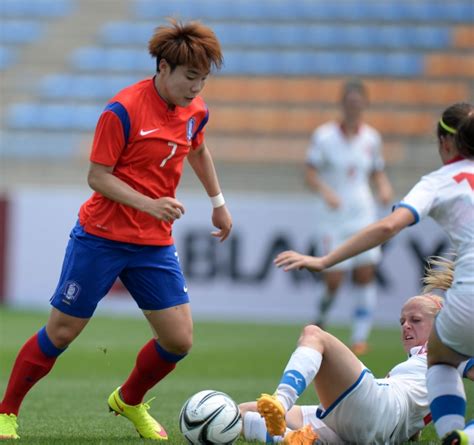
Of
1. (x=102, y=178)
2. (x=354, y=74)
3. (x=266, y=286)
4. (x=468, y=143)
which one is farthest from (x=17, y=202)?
(x=468, y=143)

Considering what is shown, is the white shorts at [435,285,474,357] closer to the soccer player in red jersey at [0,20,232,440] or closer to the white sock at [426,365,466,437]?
the white sock at [426,365,466,437]

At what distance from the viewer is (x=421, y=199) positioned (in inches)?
165

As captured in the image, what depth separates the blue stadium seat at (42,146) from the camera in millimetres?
18375

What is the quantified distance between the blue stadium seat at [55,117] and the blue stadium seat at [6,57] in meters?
1.57

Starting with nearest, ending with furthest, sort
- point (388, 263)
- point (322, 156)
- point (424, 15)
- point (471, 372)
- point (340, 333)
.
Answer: point (471, 372)
point (322, 156)
point (340, 333)
point (388, 263)
point (424, 15)

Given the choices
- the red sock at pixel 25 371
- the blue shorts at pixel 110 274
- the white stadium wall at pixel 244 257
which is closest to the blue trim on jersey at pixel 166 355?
the blue shorts at pixel 110 274

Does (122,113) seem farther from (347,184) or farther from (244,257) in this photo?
(244,257)

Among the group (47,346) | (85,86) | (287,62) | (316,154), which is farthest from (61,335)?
(85,86)

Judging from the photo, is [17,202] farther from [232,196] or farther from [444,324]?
[444,324]

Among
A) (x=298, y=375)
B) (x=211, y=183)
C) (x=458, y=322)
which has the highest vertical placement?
(x=211, y=183)

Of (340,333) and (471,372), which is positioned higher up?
(471,372)

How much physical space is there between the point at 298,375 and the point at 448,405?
0.64 meters

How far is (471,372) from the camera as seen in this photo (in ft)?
16.0

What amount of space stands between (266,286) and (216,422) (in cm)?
1014
